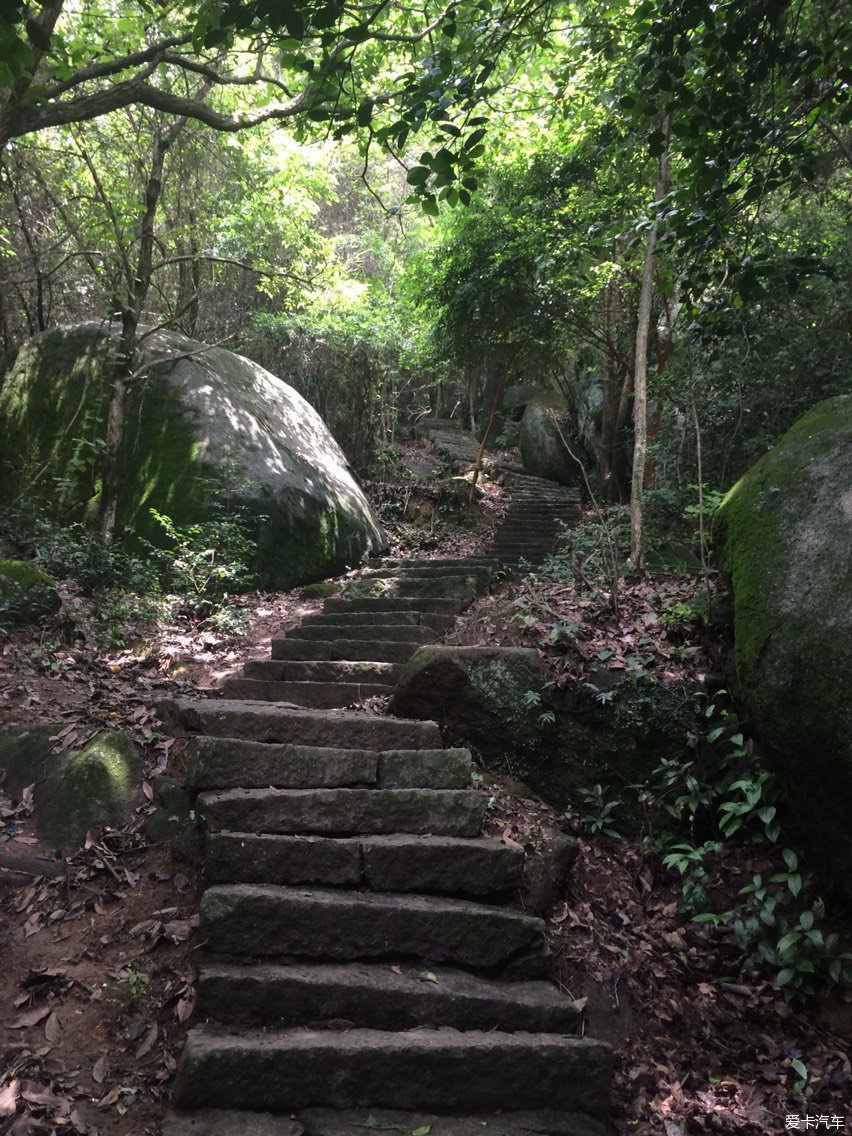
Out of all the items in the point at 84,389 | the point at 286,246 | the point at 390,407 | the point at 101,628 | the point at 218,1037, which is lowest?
the point at 218,1037

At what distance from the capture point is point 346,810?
144 inches

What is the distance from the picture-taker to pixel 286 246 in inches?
529

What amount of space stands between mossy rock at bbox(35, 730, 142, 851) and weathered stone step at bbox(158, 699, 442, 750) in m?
0.43

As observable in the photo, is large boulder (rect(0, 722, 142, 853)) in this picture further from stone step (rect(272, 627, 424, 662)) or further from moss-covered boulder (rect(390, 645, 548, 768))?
moss-covered boulder (rect(390, 645, 548, 768))

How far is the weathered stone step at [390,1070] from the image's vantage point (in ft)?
8.52

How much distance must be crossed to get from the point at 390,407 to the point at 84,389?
799 centimetres

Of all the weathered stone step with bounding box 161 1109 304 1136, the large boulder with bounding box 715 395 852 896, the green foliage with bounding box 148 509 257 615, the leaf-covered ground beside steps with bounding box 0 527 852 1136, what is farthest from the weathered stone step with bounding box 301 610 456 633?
the weathered stone step with bounding box 161 1109 304 1136

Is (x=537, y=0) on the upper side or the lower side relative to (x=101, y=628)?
upper

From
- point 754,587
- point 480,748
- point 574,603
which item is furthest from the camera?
point 574,603

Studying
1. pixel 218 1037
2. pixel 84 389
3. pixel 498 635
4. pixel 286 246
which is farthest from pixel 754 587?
pixel 286 246

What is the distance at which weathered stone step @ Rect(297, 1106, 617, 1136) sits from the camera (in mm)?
2607

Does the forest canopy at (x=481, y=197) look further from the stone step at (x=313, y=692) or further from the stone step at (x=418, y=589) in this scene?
the stone step at (x=313, y=692)

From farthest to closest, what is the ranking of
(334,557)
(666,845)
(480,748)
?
1. (334,557)
2. (480,748)
3. (666,845)

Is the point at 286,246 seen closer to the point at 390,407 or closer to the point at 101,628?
the point at 390,407
